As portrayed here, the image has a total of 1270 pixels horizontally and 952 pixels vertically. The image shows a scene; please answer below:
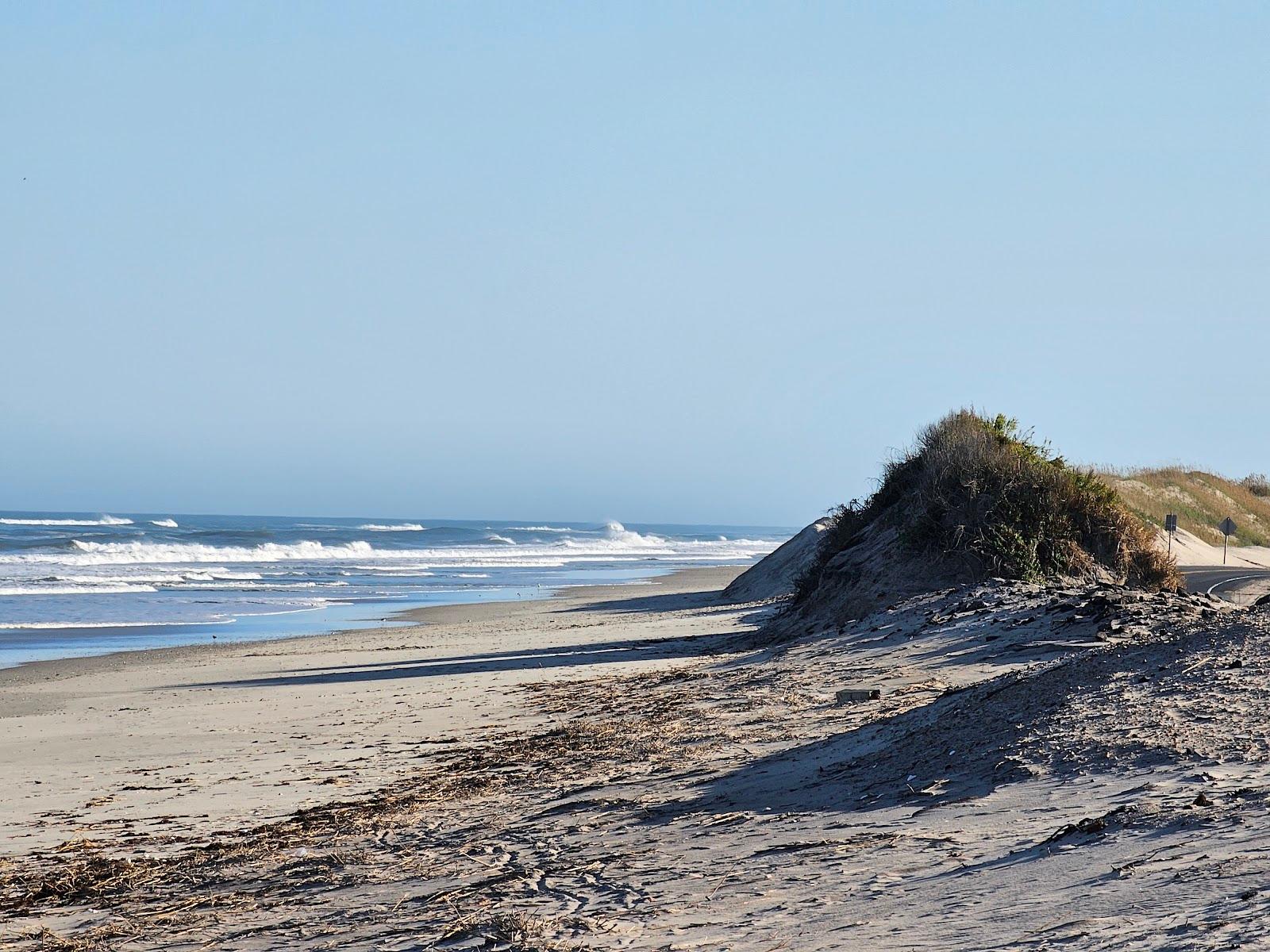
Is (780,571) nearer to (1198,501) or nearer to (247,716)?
(247,716)

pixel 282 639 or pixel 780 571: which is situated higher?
pixel 780 571

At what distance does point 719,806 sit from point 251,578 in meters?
35.0

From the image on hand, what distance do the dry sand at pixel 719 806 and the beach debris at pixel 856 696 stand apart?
0.45 feet

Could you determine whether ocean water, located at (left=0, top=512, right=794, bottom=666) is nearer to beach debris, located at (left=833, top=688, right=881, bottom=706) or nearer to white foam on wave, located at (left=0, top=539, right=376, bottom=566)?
white foam on wave, located at (left=0, top=539, right=376, bottom=566)

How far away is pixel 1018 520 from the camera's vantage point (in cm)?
1550

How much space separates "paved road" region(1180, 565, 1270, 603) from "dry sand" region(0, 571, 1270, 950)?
8262mm

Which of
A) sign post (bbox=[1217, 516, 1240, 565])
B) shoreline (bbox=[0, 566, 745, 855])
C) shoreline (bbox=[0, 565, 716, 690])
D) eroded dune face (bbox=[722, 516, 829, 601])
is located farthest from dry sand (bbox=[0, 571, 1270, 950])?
sign post (bbox=[1217, 516, 1240, 565])

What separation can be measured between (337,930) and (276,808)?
2.94 m

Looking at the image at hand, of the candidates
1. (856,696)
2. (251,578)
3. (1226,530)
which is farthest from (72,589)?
(1226,530)

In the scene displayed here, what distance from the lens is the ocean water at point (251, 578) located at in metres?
22.8

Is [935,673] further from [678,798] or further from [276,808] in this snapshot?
[276,808]

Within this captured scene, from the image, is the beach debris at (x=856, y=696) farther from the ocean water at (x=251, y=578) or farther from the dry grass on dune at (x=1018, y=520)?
the ocean water at (x=251, y=578)

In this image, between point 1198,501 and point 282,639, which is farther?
point 1198,501

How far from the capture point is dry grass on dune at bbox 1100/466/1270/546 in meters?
35.6
